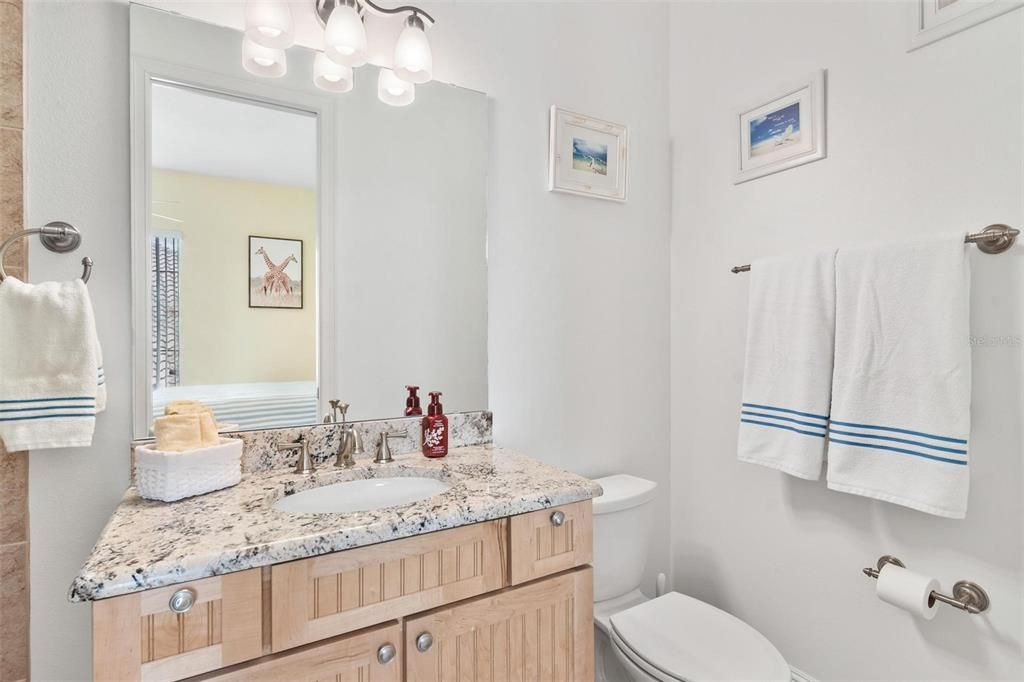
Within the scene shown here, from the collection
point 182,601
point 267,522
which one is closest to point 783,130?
point 267,522

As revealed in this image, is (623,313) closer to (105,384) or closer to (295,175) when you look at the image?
(295,175)

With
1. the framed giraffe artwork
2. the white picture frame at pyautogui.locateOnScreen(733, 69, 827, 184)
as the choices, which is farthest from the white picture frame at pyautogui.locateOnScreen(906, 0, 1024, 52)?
the framed giraffe artwork

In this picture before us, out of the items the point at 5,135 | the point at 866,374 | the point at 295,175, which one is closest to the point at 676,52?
the point at 866,374

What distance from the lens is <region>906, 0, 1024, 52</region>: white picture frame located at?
3.91 ft

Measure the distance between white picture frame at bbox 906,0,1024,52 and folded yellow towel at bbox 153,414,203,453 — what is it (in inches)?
76.8

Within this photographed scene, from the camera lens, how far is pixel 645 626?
1.44m

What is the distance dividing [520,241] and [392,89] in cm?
57

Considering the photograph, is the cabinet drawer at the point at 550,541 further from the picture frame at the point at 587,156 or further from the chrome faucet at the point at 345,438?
the picture frame at the point at 587,156

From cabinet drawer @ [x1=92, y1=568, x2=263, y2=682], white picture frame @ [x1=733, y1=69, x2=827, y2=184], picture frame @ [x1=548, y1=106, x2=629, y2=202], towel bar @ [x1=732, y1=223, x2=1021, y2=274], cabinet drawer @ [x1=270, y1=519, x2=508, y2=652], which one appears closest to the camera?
cabinet drawer @ [x1=92, y1=568, x2=263, y2=682]

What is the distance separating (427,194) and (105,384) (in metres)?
0.92

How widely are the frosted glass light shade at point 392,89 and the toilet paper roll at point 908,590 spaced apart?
179 centimetres

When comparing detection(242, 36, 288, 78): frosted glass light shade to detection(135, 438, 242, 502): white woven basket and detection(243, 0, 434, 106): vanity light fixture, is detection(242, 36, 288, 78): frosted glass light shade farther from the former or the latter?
detection(135, 438, 242, 502): white woven basket

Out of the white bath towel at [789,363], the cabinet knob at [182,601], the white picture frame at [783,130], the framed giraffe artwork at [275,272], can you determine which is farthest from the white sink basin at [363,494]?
the white picture frame at [783,130]

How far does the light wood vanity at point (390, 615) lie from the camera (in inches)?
29.6
